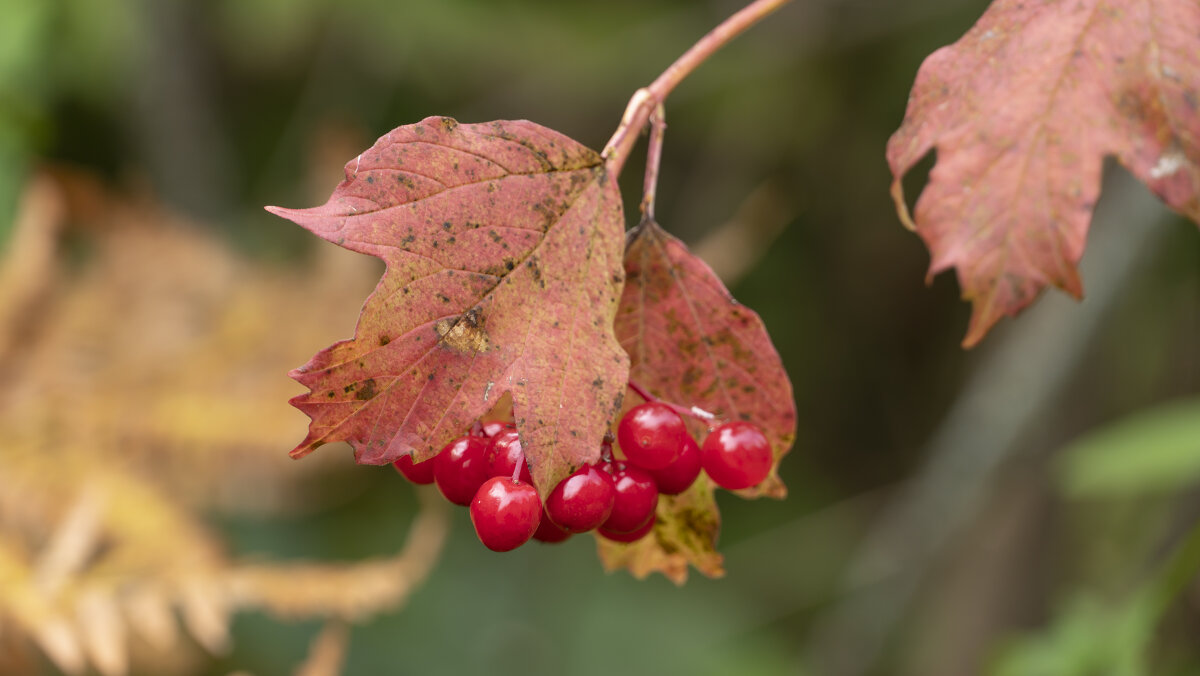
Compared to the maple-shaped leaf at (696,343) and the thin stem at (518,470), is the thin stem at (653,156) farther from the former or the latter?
the thin stem at (518,470)

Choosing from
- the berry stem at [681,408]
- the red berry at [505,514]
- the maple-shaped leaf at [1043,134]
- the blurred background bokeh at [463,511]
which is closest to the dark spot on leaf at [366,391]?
the red berry at [505,514]

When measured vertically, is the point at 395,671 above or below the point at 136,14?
below

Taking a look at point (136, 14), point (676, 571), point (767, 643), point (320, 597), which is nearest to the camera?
point (676, 571)

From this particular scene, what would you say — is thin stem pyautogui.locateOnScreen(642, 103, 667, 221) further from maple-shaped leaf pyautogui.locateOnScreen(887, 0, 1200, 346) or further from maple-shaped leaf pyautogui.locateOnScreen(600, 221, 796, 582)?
maple-shaped leaf pyautogui.locateOnScreen(887, 0, 1200, 346)

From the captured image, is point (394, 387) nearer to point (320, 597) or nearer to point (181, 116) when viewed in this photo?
point (320, 597)

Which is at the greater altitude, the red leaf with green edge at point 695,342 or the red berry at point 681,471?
the red leaf with green edge at point 695,342

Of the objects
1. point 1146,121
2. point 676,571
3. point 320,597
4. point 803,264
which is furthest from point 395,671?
point 1146,121

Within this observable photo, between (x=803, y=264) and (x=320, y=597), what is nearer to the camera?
(x=320, y=597)

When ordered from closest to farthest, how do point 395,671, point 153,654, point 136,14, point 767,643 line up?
point 153,654, point 136,14, point 395,671, point 767,643
